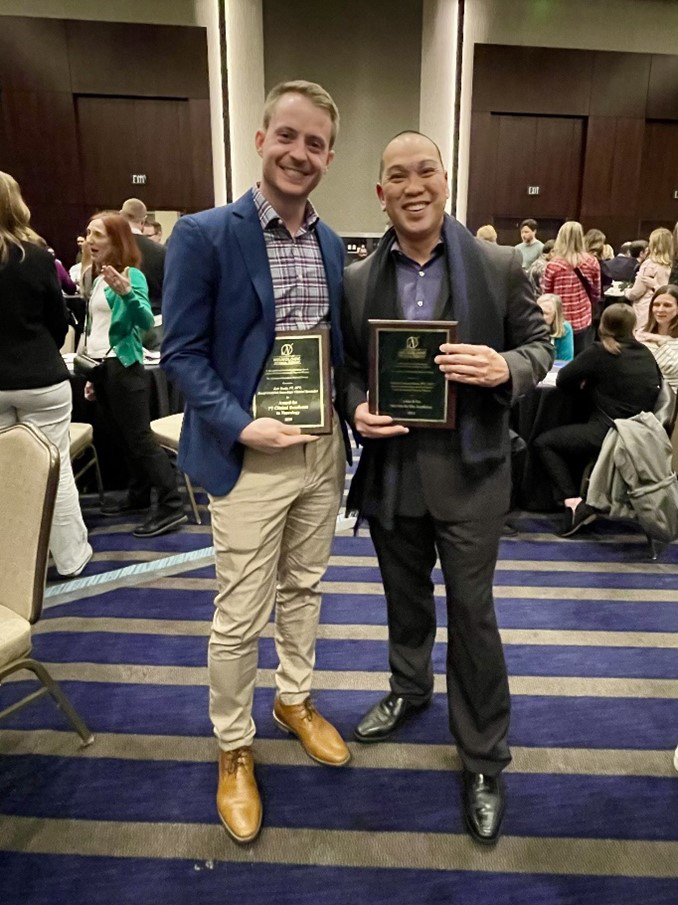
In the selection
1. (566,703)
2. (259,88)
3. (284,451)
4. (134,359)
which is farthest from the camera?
(259,88)

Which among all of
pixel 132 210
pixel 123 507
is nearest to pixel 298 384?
pixel 123 507

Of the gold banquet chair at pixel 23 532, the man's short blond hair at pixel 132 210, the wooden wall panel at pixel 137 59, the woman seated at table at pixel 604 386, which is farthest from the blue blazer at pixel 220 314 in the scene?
the wooden wall panel at pixel 137 59

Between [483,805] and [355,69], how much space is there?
34.7 feet

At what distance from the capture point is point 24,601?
5.64ft

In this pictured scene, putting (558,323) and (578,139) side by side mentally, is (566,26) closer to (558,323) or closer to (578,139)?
(578,139)

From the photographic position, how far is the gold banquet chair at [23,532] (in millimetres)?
1678

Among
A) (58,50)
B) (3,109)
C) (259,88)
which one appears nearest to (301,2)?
(259,88)

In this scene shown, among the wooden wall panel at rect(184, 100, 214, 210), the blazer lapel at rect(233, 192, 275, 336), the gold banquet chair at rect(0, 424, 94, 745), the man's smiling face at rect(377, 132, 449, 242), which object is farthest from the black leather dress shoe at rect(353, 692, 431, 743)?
the wooden wall panel at rect(184, 100, 214, 210)

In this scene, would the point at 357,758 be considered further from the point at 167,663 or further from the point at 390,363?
the point at 390,363

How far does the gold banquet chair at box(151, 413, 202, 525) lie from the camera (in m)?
3.28

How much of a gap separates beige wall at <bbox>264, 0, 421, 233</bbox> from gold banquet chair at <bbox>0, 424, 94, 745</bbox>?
31.1 ft

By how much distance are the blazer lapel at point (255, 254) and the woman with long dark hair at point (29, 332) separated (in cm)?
138

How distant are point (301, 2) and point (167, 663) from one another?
10.2 meters

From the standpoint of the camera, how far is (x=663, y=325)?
3.95 meters
